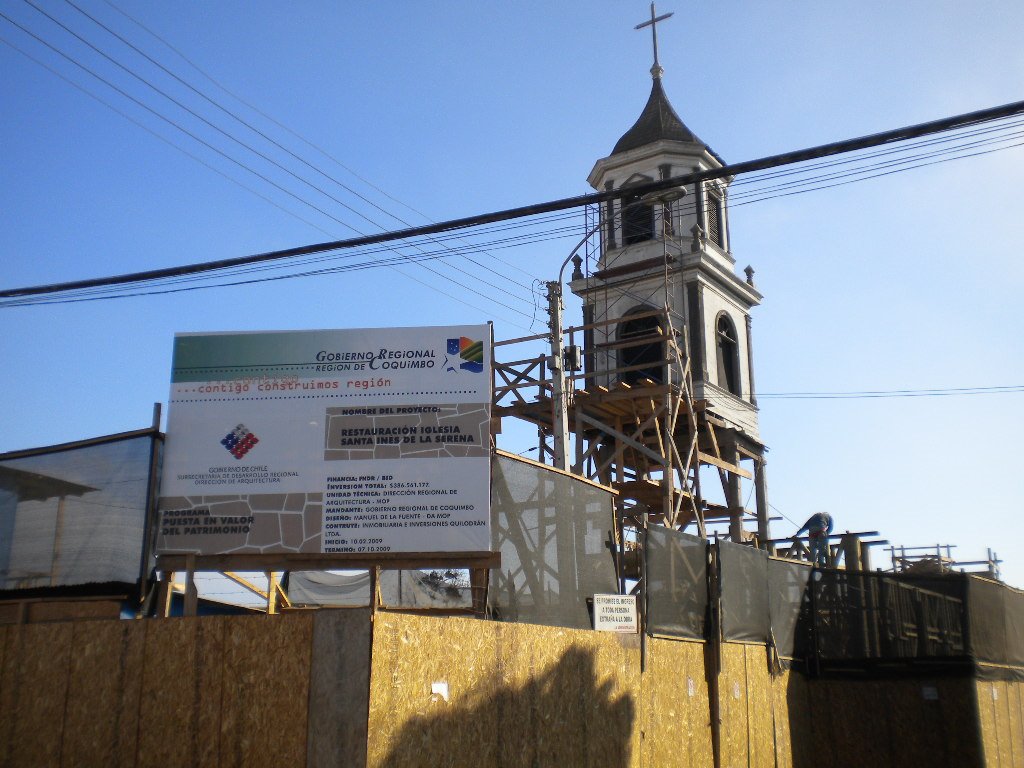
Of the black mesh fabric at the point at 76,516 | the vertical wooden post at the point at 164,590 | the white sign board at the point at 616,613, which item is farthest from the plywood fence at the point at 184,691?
the white sign board at the point at 616,613

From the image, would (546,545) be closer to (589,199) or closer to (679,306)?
(589,199)

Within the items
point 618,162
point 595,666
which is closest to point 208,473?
point 595,666

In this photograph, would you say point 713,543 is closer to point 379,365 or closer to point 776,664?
point 776,664

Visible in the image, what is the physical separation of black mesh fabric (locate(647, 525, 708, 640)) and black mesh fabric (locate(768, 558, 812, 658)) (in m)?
2.32

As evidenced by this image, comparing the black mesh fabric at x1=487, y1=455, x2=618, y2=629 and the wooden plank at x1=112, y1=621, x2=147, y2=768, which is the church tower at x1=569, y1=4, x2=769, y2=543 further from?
the wooden plank at x1=112, y1=621, x2=147, y2=768

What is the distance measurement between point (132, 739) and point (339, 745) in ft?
7.82

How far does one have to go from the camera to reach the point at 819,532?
25484mm

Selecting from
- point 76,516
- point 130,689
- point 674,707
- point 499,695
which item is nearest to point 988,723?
point 674,707

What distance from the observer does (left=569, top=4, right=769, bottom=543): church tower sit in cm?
3028

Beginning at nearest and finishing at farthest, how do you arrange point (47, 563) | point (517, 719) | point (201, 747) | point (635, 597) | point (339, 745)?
point (339, 745) → point (201, 747) → point (517, 719) → point (47, 563) → point (635, 597)

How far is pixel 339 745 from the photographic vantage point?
980cm

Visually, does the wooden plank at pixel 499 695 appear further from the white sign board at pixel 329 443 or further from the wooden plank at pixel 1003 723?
the wooden plank at pixel 1003 723

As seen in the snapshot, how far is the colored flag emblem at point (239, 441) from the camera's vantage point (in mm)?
12828

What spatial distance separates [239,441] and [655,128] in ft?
78.1
